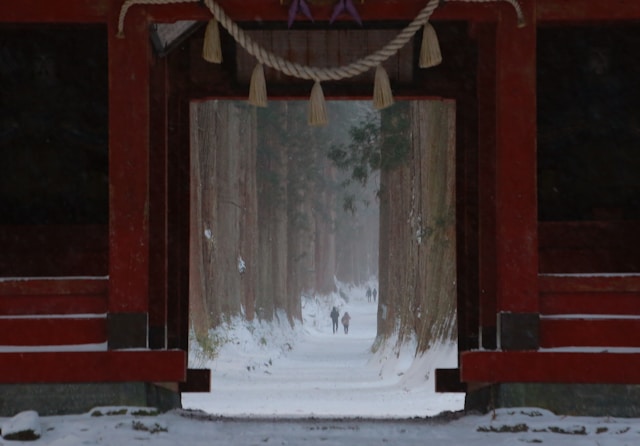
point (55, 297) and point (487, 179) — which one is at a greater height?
point (487, 179)

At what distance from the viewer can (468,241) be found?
38.2 feet

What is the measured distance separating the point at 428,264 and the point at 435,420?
11222mm

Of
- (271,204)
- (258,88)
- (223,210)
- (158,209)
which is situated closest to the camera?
(258,88)

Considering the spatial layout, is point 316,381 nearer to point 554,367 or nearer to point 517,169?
point 554,367

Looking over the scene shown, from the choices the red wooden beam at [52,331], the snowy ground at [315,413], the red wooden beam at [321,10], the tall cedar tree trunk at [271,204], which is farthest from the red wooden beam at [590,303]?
the tall cedar tree trunk at [271,204]

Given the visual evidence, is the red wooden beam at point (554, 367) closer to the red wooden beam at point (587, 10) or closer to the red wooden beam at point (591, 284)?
the red wooden beam at point (591, 284)

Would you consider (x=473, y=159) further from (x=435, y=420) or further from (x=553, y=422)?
(x=553, y=422)

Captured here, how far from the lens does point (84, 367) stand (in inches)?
370

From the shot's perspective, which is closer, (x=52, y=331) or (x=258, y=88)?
(x=52, y=331)

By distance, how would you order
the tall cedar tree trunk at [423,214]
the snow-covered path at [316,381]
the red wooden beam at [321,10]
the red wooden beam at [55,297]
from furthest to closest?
the tall cedar tree trunk at [423,214]
the snow-covered path at [316,381]
the red wooden beam at [55,297]
the red wooden beam at [321,10]

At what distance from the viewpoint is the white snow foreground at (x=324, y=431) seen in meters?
8.34

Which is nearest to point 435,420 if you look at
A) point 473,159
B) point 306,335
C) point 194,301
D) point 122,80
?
point 473,159

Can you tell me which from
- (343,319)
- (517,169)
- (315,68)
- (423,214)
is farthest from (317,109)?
(343,319)

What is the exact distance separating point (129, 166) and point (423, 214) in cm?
1343
